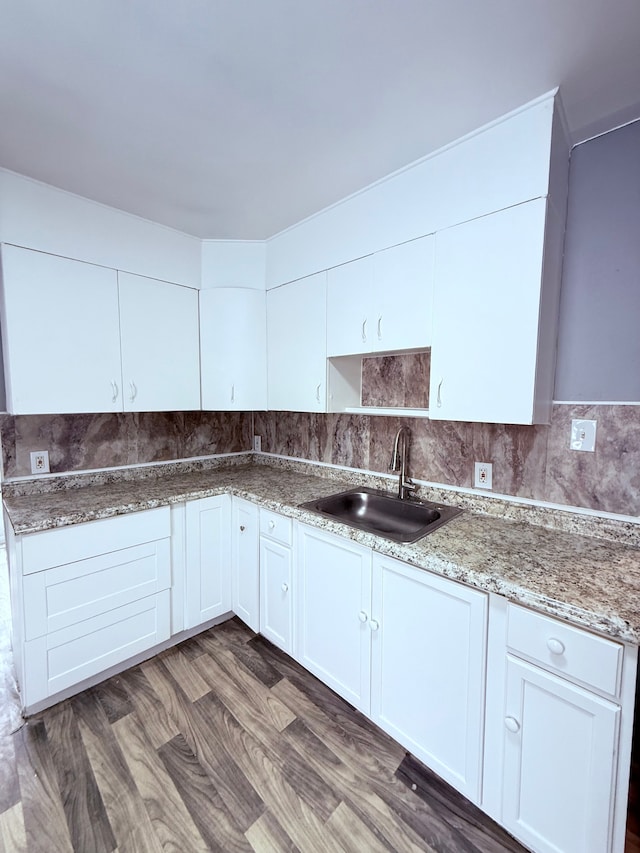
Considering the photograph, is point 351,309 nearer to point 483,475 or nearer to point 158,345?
point 483,475

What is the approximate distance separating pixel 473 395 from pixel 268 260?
1.61 metres

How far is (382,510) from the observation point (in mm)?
1988

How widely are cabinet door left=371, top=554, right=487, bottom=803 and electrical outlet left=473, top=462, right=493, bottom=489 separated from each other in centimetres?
61

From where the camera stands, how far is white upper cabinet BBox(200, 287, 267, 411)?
7.67ft

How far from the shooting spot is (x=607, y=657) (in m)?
0.91

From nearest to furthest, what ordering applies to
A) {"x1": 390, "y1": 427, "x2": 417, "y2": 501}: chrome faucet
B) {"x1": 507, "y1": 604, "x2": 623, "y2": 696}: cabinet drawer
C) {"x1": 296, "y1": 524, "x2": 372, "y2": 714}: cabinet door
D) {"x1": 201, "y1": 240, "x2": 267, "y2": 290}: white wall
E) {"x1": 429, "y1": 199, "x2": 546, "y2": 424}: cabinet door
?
{"x1": 507, "y1": 604, "x2": 623, "y2": 696}: cabinet drawer → {"x1": 429, "y1": 199, "x2": 546, "y2": 424}: cabinet door → {"x1": 296, "y1": 524, "x2": 372, "y2": 714}: cabinet door → {"x1": 390, "y1": 427, "x2": 417, "y2": 501}: chrome faucet → {"x1": 201, "y1": 240, "x2": 267, "y2": 290}: white wall

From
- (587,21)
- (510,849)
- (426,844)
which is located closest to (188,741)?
(426,844)

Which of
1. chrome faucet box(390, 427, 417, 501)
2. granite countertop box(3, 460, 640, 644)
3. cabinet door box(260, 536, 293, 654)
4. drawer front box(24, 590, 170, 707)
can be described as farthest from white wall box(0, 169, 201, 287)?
drawer front box(24, 590, 170, 707)

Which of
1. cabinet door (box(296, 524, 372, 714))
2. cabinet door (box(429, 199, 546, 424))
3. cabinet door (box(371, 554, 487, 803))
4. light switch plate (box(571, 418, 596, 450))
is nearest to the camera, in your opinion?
cabinet door (box(371, 554, 487, 803))

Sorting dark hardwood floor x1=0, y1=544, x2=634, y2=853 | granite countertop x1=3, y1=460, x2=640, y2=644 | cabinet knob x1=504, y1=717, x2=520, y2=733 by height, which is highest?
granite countertop x1=3, y1=460, x2=640, y2=644

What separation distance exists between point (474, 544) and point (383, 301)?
1.13 metres

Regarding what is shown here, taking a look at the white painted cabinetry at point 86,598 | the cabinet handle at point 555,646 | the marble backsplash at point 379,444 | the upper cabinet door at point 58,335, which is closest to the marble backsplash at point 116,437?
the marble backsplash at point 379,444

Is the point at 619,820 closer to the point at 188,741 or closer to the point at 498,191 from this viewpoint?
the point at 188,741

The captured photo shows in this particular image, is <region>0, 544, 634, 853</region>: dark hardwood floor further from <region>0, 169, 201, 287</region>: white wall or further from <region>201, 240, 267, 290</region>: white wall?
<region>201, 240, 267, 290</region>: white wall
